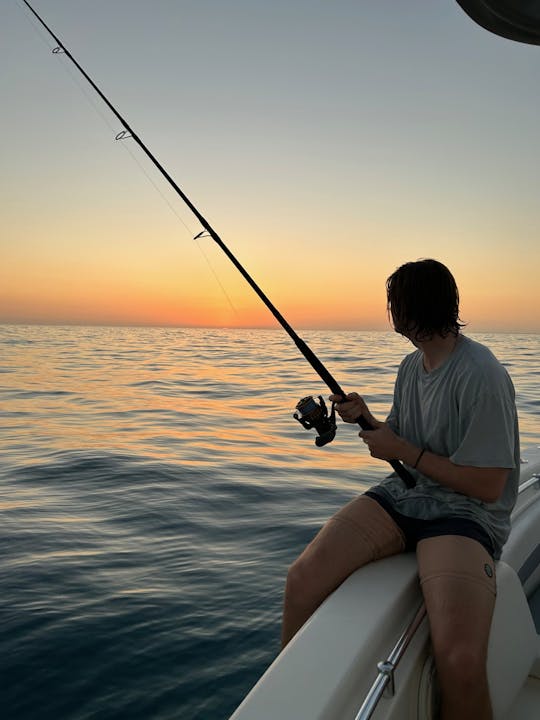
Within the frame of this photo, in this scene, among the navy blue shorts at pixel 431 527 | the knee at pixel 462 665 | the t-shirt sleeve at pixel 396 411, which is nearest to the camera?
the knee at pixel 462 665

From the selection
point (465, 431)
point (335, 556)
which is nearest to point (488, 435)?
point (465, 431)

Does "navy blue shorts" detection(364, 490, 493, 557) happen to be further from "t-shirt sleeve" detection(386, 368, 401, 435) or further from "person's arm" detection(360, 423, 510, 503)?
"t-shirt sleeve" detection(386, 368, 401, 435)

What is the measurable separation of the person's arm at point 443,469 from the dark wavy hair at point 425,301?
0.32m

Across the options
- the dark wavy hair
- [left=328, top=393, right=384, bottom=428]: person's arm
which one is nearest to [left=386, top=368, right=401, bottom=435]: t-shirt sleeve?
[left=328, top=393, right=384, bottom=428]: person's arm

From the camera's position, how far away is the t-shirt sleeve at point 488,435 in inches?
65.8

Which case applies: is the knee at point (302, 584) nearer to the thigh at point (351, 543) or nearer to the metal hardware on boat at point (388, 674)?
the thigh at point (351, 543)

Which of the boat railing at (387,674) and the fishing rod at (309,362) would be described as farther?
the fishing rod at (309,362)

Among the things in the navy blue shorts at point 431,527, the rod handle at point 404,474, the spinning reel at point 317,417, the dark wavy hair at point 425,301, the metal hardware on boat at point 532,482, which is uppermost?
the dark wavy hair at point 425,301

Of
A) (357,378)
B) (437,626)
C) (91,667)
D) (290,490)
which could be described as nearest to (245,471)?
(290,490)

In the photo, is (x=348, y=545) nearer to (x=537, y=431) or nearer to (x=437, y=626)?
(x=437, y=626)

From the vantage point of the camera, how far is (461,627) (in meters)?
1.42

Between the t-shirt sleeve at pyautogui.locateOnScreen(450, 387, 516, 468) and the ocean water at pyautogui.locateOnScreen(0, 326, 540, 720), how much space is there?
1.51m

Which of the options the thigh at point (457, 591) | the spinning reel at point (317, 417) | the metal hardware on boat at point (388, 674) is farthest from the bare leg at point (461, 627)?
the spinning reel at point (317, 417)

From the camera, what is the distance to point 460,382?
68.5 inches
